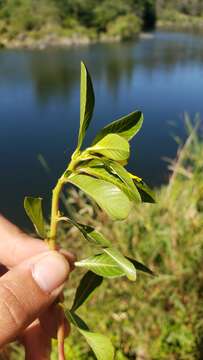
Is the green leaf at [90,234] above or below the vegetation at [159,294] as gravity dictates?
above

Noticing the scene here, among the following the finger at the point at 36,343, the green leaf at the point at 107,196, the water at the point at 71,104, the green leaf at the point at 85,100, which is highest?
the green leaf at the point at 85,100

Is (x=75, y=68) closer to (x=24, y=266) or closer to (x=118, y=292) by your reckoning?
(x=118, y=292)

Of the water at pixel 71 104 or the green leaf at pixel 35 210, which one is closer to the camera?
the green leaf at pixel 35 210

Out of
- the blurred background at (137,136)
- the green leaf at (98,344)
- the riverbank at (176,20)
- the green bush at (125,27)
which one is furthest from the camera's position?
the riverbank at (176,20)

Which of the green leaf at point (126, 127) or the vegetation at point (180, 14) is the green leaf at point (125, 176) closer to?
the green leaf at point (126, 127)

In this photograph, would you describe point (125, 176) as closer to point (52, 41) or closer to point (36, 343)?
point (36, 343)

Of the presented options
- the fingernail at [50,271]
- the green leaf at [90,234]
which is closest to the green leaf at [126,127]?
the green leaf at [90,234]

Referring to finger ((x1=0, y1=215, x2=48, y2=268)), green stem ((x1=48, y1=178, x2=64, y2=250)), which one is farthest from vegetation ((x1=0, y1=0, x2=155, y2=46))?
green stem ((x1=48, y1=178, x2=64, y2=250))

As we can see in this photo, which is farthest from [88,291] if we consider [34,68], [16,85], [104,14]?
[104,14]

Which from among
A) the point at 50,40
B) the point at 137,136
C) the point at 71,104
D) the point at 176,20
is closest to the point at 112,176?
the point at 137,136
